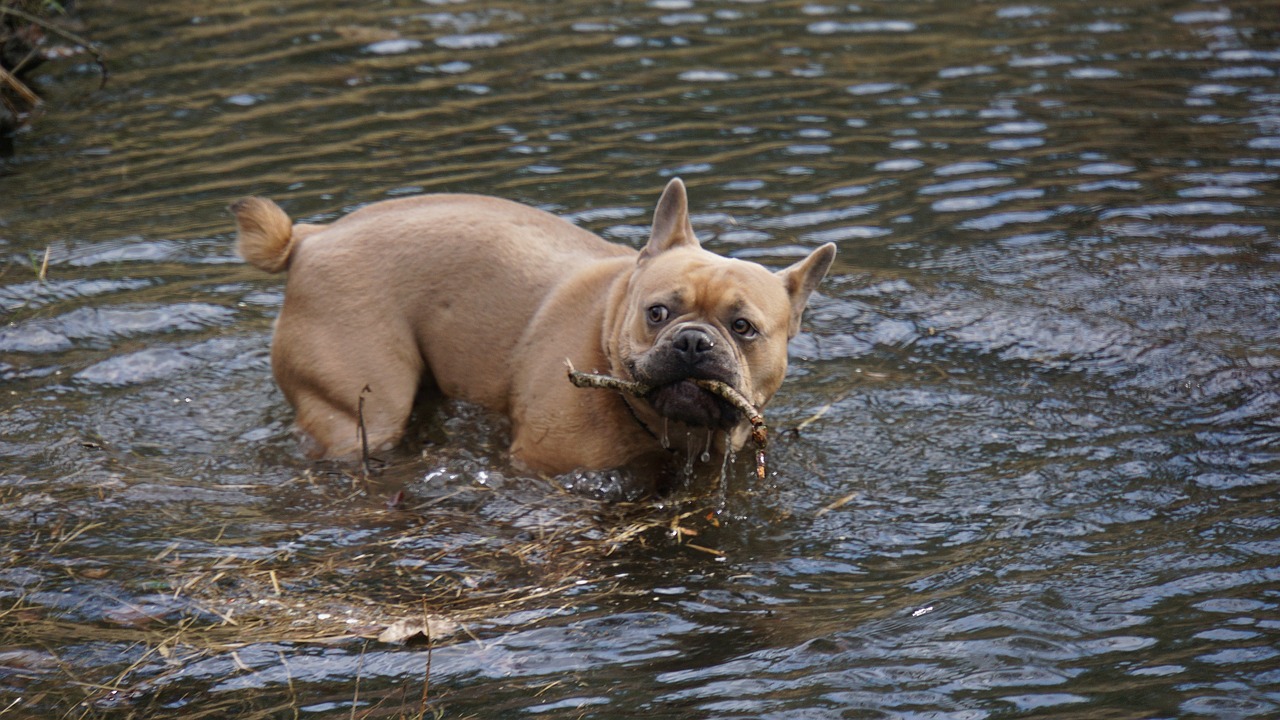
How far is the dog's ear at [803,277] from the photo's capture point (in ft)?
→ 17.6

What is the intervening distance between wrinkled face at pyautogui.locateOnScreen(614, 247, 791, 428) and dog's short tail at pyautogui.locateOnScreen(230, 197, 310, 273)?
4.88ft

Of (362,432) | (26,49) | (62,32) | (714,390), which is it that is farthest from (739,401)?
(26,49)

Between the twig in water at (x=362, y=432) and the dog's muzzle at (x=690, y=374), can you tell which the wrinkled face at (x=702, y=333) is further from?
the twig in water at (x=362, y=432)

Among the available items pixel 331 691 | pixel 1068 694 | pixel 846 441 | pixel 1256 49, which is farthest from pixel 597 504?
pixel 1256 49

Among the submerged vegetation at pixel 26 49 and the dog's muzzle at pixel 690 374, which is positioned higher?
the submerged vegetation at pixel 26 49

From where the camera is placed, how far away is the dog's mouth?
4785 millimetres

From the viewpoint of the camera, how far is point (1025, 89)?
31.0 ft

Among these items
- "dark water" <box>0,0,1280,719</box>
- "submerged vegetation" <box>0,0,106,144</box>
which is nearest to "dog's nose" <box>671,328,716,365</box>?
"dark water" <box>0,0,1280,719</box>

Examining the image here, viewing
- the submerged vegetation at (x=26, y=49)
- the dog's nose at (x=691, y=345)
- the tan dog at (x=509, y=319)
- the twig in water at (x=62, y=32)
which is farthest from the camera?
the submerged vegetation at (x=26, y=49)

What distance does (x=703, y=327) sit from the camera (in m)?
4.82

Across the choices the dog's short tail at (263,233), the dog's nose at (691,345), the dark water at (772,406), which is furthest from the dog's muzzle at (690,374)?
the dog's short tail at (263,233)

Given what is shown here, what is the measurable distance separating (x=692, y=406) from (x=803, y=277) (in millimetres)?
897

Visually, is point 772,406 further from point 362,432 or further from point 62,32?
point 62,32

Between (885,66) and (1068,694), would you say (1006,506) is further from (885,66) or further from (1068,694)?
(885,66)
